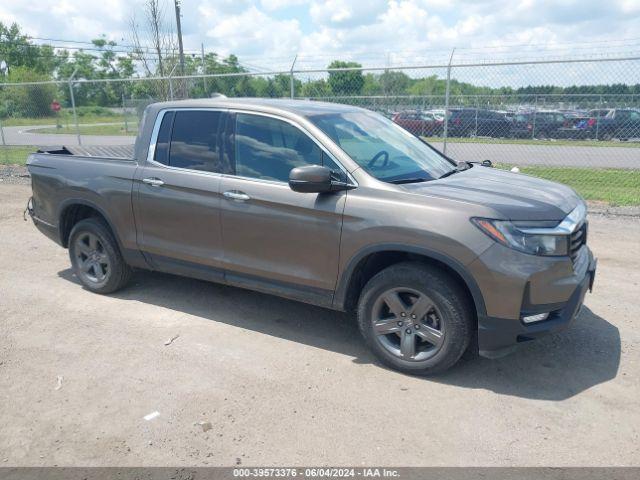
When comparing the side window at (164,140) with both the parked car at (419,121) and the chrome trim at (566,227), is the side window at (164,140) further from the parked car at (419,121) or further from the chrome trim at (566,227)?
the parked car at (419,121)

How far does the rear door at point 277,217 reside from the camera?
A: 13.1 ft

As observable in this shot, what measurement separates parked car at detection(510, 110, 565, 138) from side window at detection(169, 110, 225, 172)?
1275cm

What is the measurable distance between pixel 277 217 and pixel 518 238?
173cm

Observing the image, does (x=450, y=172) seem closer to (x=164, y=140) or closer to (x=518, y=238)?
(x=518, y=238)

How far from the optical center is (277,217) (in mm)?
4168

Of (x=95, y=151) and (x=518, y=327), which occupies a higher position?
(x=95, y=151)

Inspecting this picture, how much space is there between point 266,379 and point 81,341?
1.69 m

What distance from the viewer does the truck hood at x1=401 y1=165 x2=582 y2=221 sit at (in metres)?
3.55

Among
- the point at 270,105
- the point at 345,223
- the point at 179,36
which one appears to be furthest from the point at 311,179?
the point at 179,36

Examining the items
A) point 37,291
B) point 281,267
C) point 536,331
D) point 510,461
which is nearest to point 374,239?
point 281,267

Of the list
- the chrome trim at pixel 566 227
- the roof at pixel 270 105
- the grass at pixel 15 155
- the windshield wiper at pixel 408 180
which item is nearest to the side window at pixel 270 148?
the roof at pixel 270 105

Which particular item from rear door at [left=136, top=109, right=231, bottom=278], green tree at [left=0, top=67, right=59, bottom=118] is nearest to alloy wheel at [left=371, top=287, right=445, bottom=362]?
rear door at [left=136, top=109, right=231, bottom=278]

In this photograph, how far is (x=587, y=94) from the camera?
1328 cm

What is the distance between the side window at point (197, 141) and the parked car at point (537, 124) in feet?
41.8
